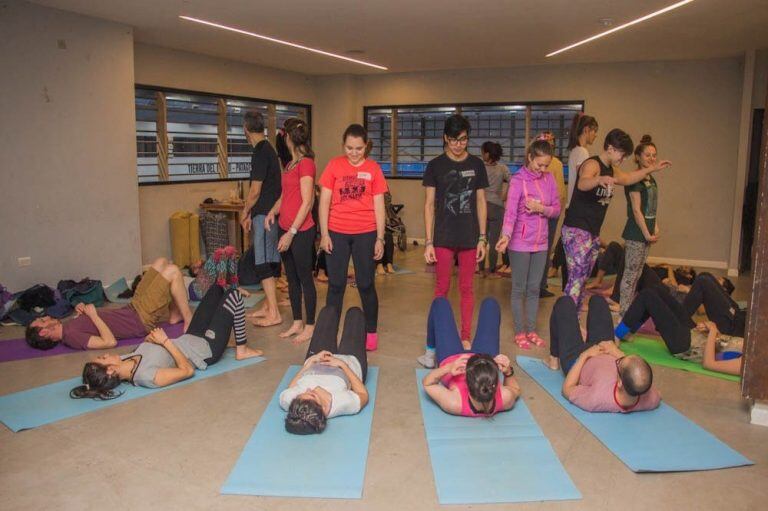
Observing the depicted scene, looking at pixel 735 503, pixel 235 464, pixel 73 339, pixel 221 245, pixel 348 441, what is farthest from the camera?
pixel 221 245

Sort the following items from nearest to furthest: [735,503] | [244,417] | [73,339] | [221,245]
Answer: [735,503] < [244,417] < [73,339] < [221,245]

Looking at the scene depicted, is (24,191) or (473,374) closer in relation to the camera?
(473,374)

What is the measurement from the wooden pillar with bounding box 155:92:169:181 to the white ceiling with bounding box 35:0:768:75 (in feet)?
2.39

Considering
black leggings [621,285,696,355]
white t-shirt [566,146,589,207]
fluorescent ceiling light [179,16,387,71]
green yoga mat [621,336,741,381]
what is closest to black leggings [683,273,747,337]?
black leggings [621,285,696,355]

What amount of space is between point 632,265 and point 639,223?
33 centimetres

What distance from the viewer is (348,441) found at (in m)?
2.83

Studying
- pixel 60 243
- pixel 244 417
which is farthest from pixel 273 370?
pixel 60 243

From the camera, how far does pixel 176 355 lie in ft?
11.5

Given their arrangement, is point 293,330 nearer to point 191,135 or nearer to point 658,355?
point 658,355

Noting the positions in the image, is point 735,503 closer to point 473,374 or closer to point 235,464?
point 473,374

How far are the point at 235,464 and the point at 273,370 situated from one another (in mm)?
1171

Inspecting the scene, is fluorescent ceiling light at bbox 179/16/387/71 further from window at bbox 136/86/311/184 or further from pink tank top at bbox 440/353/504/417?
pink tank top at bbox 440/353/504/417

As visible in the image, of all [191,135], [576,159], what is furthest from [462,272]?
[191,135]

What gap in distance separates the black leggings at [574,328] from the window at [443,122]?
5.59m
